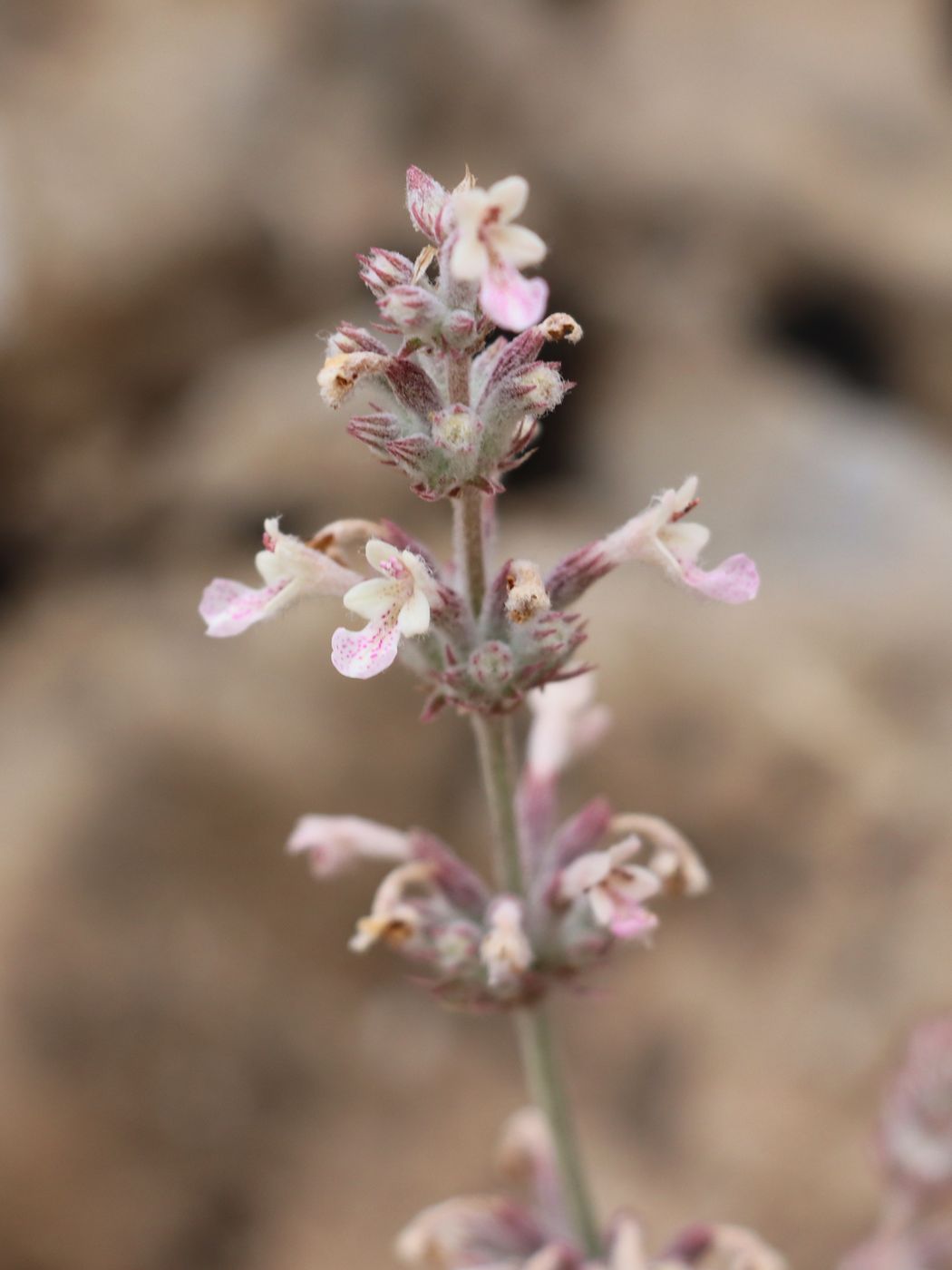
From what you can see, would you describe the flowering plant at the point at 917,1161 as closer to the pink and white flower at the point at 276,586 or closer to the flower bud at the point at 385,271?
the pink and white flower at the point at 276,586

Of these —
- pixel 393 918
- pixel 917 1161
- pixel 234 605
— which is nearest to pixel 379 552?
pixel 234 605

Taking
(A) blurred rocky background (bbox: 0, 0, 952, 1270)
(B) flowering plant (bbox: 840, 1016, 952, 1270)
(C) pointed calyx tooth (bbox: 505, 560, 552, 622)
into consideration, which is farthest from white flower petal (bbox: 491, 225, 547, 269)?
(A) blurred rocky background (bbox: 0, 0, 952, 1270)

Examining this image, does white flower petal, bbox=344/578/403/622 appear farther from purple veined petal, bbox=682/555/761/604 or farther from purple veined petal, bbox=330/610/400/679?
purple veined petal, bbox=682/555/761/604

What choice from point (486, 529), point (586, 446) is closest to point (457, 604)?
point (486, 529)

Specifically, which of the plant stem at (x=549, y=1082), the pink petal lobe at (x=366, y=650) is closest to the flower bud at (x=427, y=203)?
the pink petal lobe at (x=366, y=650)

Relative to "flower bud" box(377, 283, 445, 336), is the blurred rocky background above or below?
above

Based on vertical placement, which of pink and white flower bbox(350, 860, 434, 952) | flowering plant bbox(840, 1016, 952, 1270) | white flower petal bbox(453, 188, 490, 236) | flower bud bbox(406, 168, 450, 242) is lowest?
flowering plant bbox(840, 1016, 952, 1270)
